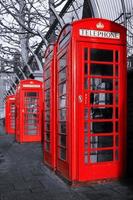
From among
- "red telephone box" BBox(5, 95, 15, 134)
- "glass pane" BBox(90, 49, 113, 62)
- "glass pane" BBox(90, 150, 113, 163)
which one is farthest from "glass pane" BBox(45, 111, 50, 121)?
"red telephone box" BBox(5, 95, 15, 134)

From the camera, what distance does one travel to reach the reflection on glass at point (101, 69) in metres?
6.36

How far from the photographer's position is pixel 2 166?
8.47 meters

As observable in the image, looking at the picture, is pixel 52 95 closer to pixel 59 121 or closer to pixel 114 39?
pixel 59 121

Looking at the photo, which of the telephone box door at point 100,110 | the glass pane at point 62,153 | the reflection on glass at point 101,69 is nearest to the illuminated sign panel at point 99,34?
the telephone box door at point 100,110

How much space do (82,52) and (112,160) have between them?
5.94ft

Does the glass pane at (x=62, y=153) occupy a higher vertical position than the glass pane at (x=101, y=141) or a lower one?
lower

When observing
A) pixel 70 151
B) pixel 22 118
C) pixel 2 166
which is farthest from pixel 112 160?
pixel 22 118

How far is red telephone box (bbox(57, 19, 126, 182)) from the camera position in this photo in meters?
6.13

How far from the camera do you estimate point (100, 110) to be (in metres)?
6.46

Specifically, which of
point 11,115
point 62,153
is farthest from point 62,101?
point 11,115

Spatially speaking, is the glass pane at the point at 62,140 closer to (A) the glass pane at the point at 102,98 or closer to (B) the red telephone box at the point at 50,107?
(B) the red telephone box at the point at 50,107

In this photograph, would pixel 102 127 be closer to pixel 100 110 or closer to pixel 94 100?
pixel 100 110

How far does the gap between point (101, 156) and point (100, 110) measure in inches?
29.4

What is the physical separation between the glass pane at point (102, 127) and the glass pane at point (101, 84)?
1.91 ft
